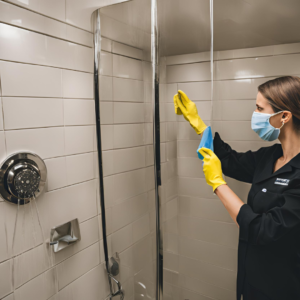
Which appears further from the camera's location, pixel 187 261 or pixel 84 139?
pixel 84 139

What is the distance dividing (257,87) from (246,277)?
805mm

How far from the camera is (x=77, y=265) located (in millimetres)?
1361

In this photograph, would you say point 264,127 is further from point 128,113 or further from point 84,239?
point 84,239

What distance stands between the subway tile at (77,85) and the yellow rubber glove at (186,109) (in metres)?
0.49

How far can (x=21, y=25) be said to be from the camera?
3.49 ft

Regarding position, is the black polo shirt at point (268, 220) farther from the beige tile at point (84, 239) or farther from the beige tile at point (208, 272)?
the beige tile at point (84, 239)

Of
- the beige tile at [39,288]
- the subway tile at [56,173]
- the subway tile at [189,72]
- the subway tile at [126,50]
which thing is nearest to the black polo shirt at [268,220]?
the subway tile at [189,72]

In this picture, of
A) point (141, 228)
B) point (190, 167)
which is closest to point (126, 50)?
point (190, 167)

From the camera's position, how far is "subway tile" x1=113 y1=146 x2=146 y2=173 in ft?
3.95

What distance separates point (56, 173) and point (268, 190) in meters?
0.93

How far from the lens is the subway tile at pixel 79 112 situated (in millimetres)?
1272

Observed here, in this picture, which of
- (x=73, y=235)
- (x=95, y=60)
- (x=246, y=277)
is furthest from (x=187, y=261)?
(x=95, y=60)

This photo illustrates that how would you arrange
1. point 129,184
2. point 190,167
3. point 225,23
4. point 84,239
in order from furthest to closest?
point 84,239 < point 129,184 < point 190,167 < point 225,23

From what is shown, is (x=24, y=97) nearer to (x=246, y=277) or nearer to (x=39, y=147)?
(x=39, y=147)
